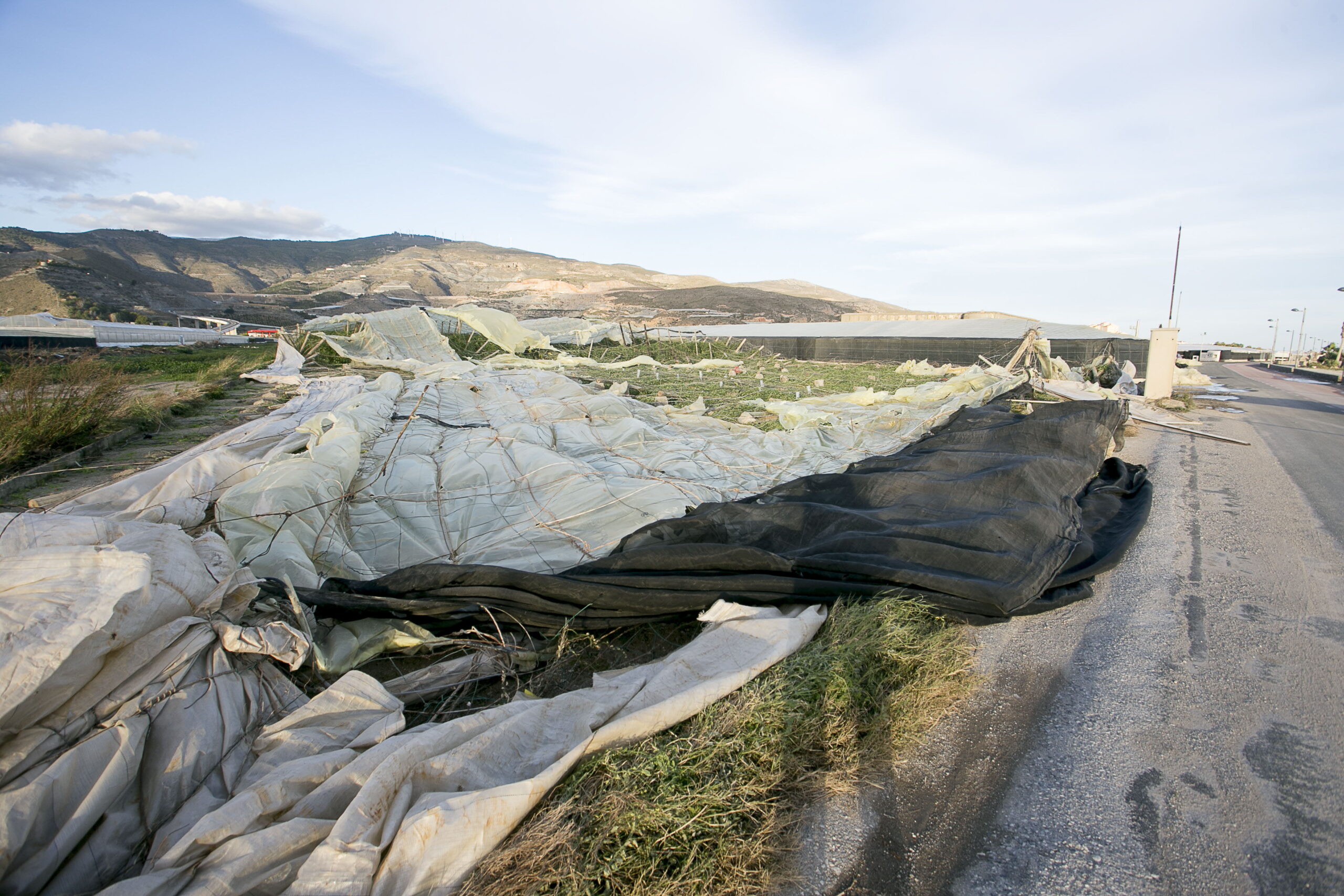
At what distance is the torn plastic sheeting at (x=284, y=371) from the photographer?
1162cm

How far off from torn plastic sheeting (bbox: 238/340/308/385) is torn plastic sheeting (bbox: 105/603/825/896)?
10.4 metres

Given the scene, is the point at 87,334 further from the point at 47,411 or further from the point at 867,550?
the point at 867,550

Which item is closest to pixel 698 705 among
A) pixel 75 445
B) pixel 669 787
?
pixel 669 787

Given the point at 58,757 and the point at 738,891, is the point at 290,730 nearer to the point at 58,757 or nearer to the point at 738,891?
the point at 58,757

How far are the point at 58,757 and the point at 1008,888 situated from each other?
2629 millimetres

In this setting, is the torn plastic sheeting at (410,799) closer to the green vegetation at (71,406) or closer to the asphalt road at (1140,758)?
the asphalt road at (1140,758)

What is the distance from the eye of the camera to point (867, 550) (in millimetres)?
3574

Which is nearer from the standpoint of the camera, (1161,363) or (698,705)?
(698,705)

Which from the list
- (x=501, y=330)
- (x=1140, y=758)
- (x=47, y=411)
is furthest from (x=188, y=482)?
(x=501, y=330)

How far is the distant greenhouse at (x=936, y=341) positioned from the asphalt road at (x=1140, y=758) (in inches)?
611

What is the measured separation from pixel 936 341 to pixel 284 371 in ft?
56.2

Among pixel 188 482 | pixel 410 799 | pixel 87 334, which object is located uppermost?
pixel 87 334

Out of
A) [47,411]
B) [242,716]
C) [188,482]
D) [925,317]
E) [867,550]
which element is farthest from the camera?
[925,317]

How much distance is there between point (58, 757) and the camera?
5.90 feet
